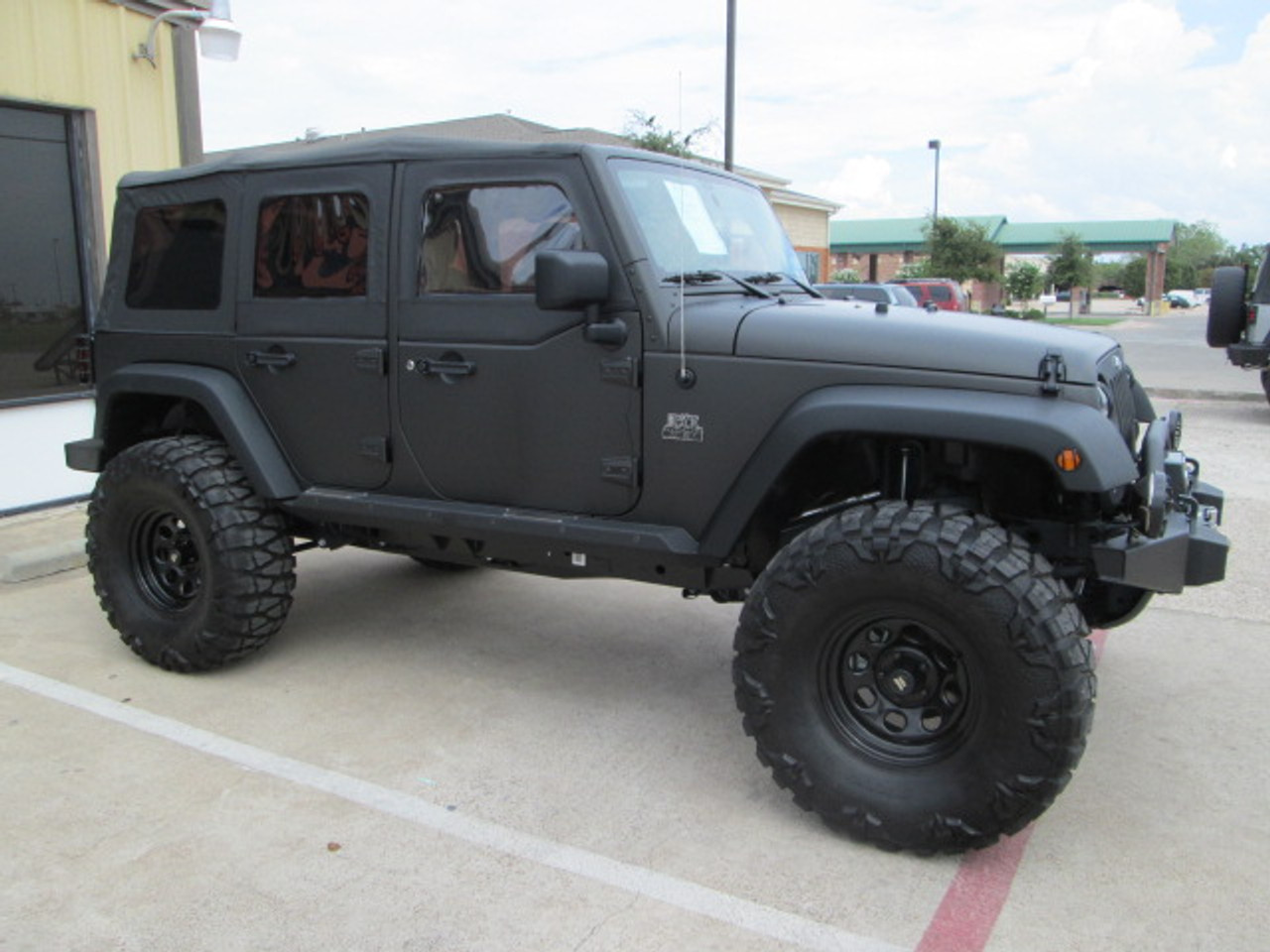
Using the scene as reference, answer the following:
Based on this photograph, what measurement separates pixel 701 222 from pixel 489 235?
0.79 m

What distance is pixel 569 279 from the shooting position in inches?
132

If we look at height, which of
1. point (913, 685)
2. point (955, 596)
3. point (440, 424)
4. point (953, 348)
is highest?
point (953, 348)

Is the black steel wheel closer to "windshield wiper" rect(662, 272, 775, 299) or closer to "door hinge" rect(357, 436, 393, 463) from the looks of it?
"door hinge" rect(357, 436, 393, 463)

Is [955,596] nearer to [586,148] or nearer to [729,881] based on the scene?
[729,881]

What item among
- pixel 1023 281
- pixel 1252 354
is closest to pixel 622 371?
pixel 1252 354

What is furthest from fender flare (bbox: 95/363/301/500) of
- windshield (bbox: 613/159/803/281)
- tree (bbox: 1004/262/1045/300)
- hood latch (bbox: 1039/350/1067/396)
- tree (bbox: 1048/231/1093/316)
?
tree (bbox: 1048/231/1093/316)

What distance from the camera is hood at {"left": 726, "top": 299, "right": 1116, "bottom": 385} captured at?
3.13 m

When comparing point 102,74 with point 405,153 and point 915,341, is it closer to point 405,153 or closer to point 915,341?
point 405,153

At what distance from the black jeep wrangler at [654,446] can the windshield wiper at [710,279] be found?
13mm

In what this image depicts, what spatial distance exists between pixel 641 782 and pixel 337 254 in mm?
2331

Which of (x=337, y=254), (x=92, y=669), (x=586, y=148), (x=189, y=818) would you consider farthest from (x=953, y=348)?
(x=92, y=669)

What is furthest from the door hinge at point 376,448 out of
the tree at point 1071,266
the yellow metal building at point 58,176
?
the tree at point 1071,266

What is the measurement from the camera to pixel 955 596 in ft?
9.92

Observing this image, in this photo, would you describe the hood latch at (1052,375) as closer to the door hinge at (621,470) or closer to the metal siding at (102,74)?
the door hinge at (621,470)
